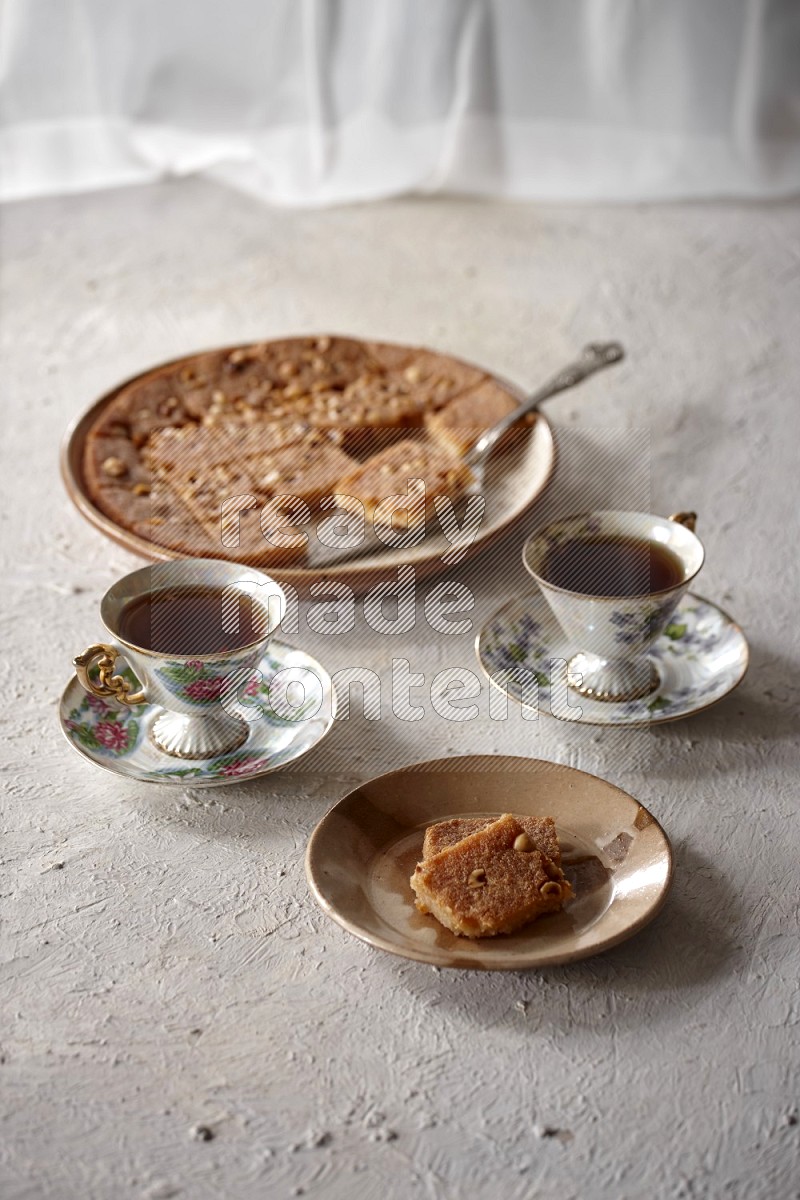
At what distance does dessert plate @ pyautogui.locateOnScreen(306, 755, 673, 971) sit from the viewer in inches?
32.6

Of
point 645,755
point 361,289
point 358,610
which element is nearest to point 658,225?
point 361,289

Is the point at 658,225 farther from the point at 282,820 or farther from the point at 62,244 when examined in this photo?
the point at 282,820

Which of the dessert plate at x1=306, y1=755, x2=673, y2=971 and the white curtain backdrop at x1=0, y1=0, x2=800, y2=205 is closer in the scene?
the dessert plate at x1=306, y1=755, x2=673, y2=971

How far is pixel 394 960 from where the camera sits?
34.1 inches

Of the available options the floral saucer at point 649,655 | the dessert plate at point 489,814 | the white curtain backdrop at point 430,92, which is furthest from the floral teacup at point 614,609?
the white curtain backdrop at point 430,92

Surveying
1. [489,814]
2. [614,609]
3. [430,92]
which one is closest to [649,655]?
[614,609]

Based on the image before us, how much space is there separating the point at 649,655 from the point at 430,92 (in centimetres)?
161

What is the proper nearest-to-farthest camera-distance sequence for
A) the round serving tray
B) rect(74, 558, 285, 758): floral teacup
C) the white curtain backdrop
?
rect(74, 558, 285, 758): floral teacup, the round serving tray, the white curtain backdrop

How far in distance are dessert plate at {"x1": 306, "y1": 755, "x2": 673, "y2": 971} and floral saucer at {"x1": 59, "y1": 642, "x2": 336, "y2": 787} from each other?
10 centimetres

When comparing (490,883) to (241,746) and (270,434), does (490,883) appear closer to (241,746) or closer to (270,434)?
(241,746)

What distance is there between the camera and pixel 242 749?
1.03 m

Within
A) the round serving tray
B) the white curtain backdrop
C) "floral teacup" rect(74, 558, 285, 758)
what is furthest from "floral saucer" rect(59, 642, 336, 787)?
the white curtain backdrop

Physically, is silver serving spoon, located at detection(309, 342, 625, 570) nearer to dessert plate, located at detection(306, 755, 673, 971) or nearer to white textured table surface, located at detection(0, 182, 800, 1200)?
white textured table surface, located at detection(0, 182, 800, 1200)

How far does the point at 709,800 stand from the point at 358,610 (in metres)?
0.39
